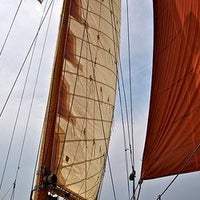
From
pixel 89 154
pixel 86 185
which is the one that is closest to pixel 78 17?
pixel 89 154

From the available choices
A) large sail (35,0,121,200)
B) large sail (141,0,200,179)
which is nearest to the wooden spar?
large sail (35,0,121,200)

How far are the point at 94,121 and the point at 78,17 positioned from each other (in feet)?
10.5

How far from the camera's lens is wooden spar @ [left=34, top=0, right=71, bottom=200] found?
918cm

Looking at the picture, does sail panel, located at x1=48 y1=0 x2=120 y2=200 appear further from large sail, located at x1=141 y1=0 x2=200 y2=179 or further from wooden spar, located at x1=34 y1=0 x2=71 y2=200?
large sail, located at x1=141 y1=0 x2=200 y2=179

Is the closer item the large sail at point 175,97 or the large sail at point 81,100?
the large sail at point 175,97

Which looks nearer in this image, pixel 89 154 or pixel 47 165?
pixel 47 165

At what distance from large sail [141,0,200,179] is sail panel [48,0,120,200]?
2.83m

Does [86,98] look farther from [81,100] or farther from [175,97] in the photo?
[175,97]

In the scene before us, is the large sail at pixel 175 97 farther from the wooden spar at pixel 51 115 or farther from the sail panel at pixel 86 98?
the sail panel at pixel 86 98

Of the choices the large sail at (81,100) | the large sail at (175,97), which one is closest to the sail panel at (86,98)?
the large sail at (81,100)

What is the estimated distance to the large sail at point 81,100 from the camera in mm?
9914

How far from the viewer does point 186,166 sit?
7531mm

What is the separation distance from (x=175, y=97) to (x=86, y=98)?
4669 mm

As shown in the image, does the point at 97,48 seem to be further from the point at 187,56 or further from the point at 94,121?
the point at 187,56
